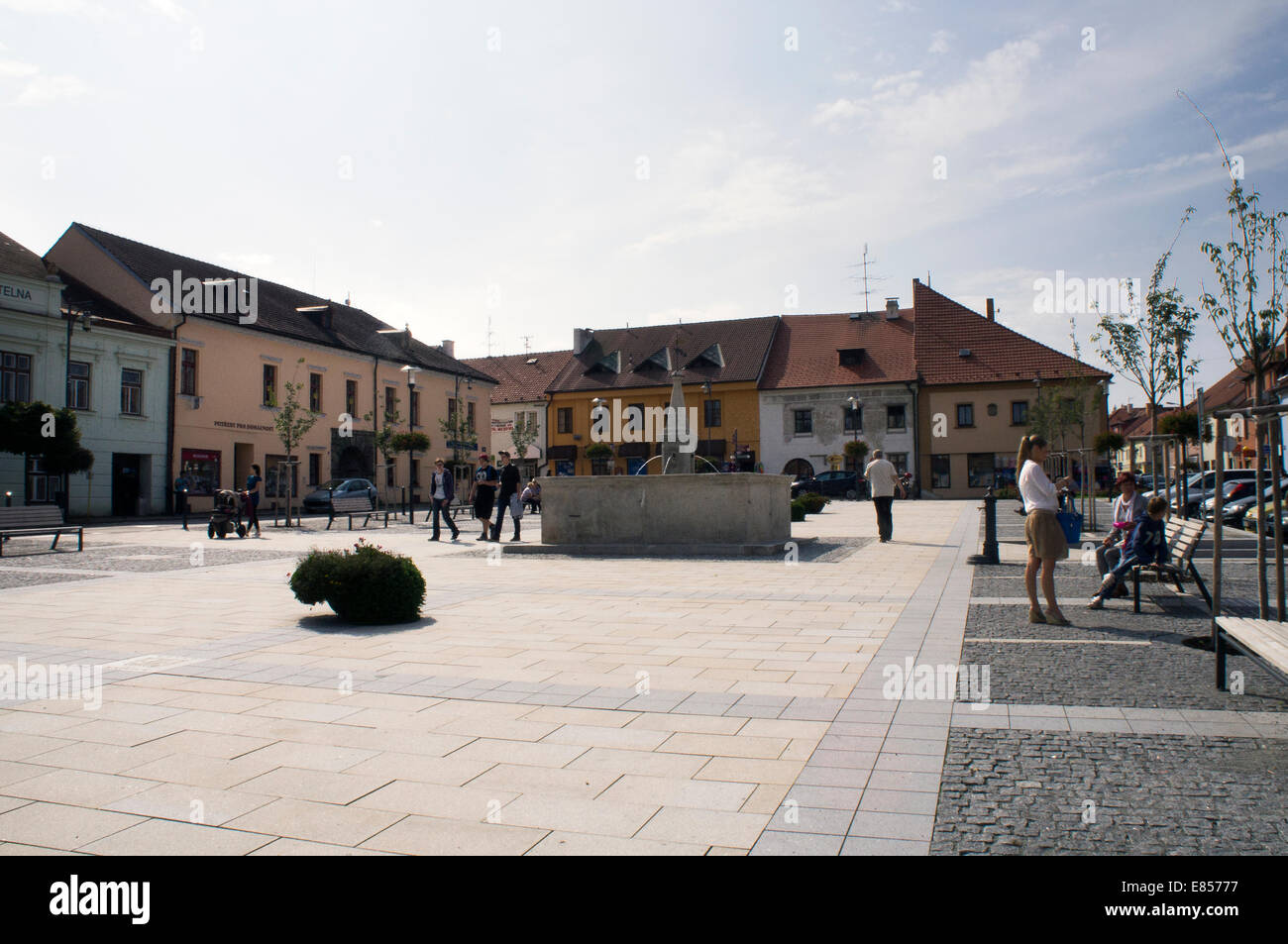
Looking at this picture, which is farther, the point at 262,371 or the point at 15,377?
the point at 262,371

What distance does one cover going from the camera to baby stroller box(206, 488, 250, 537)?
21.4m

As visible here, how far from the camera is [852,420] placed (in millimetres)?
49625

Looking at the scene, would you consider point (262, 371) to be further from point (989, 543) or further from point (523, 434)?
point (989, 543)

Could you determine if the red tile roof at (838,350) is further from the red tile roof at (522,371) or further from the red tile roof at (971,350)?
the red tile roof at (522,371)

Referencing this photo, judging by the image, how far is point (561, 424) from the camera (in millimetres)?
56219

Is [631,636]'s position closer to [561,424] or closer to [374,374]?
[374,374]

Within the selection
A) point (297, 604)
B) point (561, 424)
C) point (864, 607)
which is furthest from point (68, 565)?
point (561, 424)

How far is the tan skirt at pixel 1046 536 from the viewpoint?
306 inches

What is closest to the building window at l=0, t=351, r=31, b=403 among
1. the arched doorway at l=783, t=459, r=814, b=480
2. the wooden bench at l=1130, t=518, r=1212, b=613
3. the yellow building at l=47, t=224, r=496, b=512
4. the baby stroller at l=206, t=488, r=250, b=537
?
the yellow building at l=47, t=224, r=496, b=512

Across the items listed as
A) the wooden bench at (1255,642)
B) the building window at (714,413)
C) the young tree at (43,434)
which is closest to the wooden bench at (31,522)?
the young tree at (43,434)

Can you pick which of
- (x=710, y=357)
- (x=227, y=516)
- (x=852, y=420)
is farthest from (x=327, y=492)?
(x=852, y=420)

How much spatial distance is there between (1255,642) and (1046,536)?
3049 mm

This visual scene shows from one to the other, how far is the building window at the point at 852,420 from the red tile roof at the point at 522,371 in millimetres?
18922
